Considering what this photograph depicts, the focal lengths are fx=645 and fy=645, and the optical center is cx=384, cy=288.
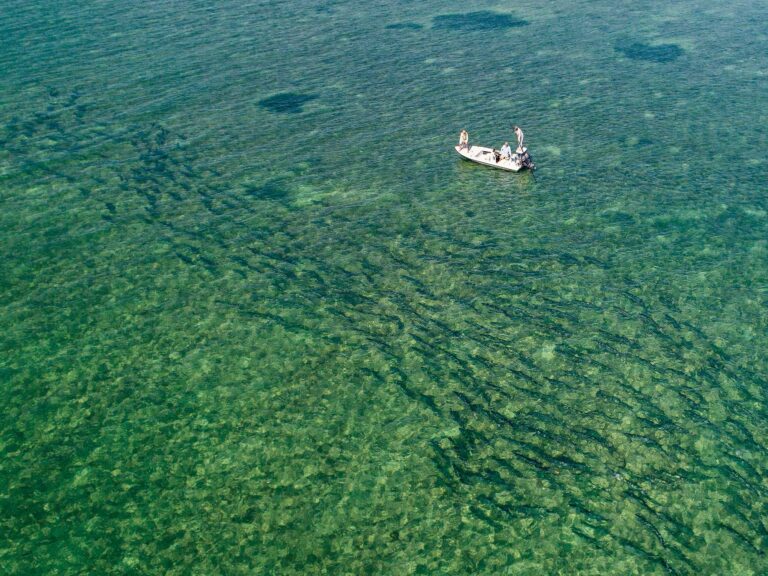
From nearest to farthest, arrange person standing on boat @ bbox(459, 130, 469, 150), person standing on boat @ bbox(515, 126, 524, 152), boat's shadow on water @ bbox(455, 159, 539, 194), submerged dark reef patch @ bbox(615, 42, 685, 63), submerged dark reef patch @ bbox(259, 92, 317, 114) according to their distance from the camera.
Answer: boat's shadow on water @ bbox(455, 159, 539, 194) < person standing on boat @ bbox(515, 126, 524, 152) < person standing on boat @ bbox(459, 130, 469, 150) < submerged dark reef patch @ bbox(259, 92, 317, 114) < submerged dark reef patch @ bbox(615, 42, 685, 63)

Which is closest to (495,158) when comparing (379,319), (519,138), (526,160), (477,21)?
(526,160)

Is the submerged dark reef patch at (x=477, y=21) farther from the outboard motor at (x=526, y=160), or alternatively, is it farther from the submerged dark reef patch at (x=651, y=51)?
the outboard motor at (x=526, y=160)

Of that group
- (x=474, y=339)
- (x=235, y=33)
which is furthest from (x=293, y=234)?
(x=235, y=33)

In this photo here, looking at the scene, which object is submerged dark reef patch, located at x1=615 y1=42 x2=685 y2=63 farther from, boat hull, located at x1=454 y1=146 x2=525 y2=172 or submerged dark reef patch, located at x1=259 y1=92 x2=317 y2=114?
submerged dark reef patch, located at x1=259 y1=92 x2=317 y2=114

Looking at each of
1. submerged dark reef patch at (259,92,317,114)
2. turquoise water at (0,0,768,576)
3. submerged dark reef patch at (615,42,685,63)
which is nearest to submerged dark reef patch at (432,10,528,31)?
submerged dark reef patch at (615,42,685,63)

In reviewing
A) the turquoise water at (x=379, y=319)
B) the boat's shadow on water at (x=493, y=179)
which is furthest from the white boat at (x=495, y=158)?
the turquoise water at (x=379, y=319)

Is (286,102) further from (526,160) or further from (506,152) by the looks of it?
(526,160)
